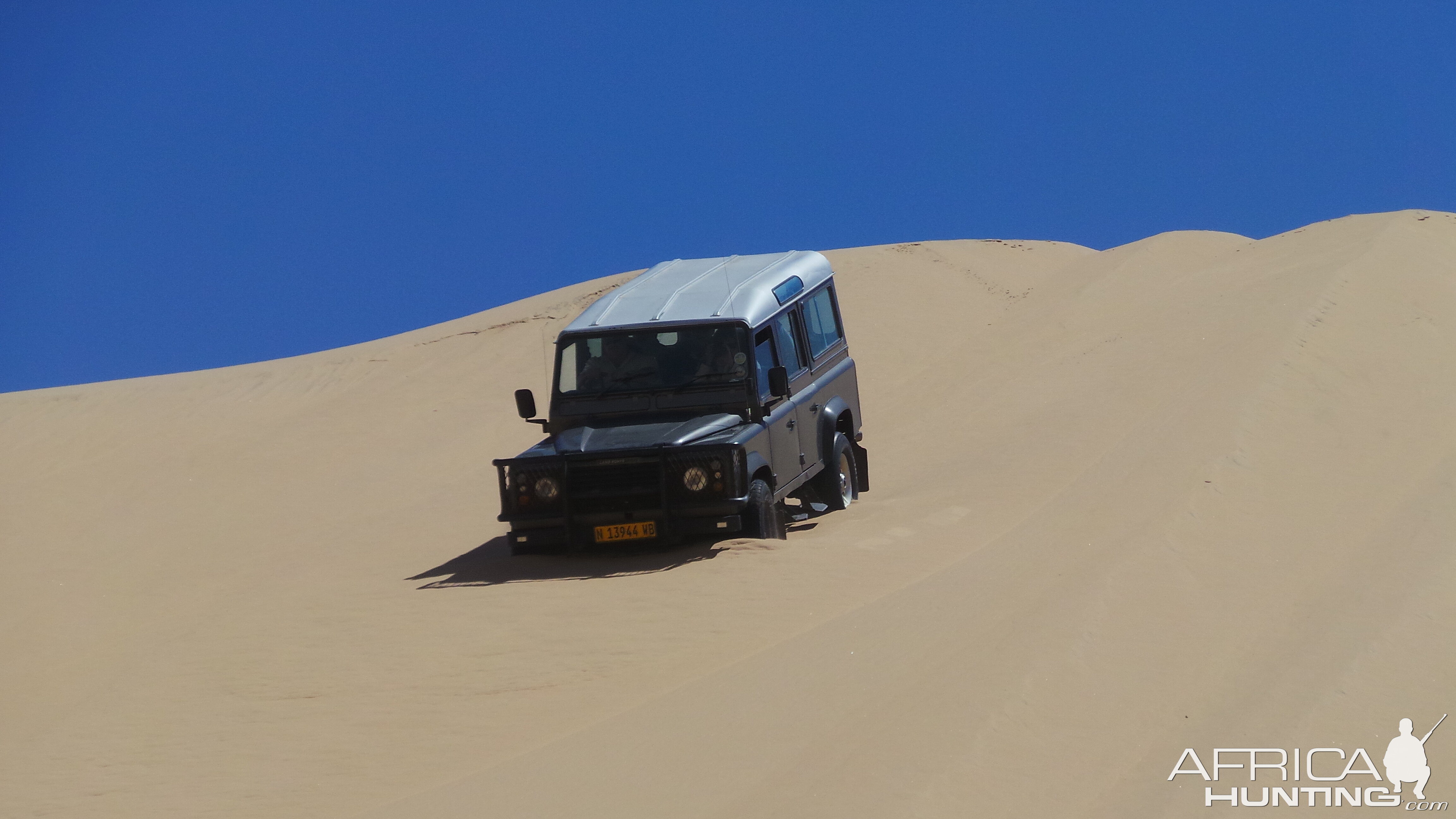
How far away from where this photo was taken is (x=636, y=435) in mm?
11891

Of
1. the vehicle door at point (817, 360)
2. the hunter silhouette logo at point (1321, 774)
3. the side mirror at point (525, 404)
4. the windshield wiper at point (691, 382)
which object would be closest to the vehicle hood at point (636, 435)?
the windshield wiper at point (691, 382)

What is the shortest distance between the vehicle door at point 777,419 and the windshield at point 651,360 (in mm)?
298

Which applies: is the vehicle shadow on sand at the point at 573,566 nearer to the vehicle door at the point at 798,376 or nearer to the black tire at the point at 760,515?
the black tire at the point at 760,515

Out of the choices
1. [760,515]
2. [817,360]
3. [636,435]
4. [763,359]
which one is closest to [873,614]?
[760,515]

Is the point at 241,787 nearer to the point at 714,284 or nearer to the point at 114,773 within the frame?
the point at 114,773

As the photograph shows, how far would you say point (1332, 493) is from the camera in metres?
11.3

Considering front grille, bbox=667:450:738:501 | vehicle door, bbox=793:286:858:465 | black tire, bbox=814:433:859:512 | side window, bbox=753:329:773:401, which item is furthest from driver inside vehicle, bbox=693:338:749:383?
black tire, bbox=814:433:859:512

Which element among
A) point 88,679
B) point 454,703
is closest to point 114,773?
point 454,703

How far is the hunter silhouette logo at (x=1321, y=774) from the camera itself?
6.24 meters

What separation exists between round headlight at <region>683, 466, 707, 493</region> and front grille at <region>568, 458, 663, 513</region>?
22 centimetres

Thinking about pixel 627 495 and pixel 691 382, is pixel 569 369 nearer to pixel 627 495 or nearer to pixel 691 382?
pixel 691 382

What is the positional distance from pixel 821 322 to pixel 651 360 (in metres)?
2.29

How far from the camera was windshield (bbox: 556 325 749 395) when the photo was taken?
12.4 metres

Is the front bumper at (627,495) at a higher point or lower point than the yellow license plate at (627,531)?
higher
